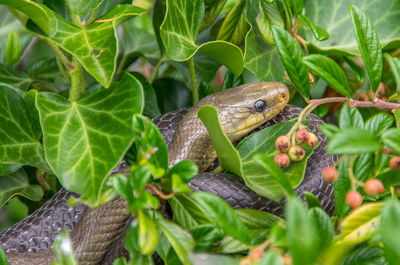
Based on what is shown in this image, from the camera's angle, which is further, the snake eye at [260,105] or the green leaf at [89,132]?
the snake eye at [260,105]

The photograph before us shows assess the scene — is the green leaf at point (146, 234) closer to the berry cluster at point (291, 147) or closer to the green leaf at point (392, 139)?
the berry cluster at point (291, 147)

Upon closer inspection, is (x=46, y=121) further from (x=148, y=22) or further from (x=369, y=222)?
(x=148, y=22)

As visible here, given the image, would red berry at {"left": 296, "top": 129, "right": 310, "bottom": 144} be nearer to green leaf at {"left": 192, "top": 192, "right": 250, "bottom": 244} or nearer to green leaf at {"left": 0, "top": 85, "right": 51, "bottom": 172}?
green leaf at {"left": 192, "top": 192, "right": 250, "bottom": 244}

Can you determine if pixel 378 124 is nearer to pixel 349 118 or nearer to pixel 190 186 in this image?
pixel 349 118

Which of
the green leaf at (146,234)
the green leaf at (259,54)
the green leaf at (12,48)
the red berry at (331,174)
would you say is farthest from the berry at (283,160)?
the green leaf at (12,48)

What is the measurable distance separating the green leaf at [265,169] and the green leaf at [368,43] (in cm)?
24

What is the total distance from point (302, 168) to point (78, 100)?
615 mm

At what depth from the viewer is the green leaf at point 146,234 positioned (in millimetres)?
933

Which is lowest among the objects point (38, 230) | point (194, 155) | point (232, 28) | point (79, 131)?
point (38, 230)

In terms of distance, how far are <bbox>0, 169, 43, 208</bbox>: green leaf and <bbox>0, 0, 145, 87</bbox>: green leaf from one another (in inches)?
23.4

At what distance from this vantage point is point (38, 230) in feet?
5.41

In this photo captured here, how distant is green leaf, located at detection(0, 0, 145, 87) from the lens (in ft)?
3.78

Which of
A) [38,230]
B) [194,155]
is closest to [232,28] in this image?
[194,155]

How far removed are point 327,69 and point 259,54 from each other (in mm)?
439
